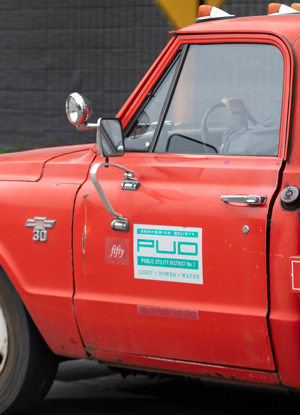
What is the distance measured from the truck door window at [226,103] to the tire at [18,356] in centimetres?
114

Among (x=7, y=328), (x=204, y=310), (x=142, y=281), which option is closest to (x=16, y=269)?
(x=7, y=328)

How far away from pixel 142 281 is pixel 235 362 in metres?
0.55

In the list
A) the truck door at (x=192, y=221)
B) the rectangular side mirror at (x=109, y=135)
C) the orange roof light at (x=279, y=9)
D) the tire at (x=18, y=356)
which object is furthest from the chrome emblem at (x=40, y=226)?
the orange roof light at (x=279, y=9)

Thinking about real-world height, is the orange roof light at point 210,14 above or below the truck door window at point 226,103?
above

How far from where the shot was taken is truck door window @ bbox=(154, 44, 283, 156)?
3.30 metres

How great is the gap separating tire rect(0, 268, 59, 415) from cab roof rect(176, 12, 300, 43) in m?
1.63

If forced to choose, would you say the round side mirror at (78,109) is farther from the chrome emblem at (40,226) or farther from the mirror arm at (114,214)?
the chrome emblem at (40,226)

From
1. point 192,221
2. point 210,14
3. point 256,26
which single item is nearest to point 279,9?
point 210,14

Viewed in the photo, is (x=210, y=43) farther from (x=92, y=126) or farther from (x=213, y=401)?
(x=213, y=401)

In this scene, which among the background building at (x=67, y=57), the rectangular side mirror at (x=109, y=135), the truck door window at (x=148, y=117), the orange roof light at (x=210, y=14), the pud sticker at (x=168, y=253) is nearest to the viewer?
the pud sticker at (x=168, y=253)

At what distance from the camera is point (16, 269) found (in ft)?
12.7

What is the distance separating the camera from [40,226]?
3775 mm

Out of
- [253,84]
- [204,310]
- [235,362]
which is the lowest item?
[235,362]

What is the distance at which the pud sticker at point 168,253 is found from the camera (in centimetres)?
328
